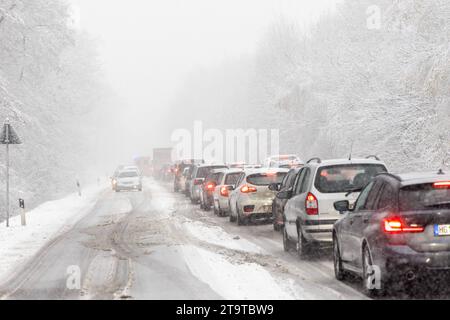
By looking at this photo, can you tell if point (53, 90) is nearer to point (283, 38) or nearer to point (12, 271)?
point (283, 38)

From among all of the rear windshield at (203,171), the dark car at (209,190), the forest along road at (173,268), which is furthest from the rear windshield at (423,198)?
the rear windshield at (203,171)

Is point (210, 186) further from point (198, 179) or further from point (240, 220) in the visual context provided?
point (240, 220)

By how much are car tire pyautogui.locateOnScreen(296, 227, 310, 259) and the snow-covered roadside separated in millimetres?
4980

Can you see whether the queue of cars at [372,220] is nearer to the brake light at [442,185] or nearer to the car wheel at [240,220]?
the brake light at [442,185]

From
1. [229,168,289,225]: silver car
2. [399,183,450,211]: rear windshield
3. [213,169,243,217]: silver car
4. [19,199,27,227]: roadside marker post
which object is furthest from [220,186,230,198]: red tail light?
[399,183,450,211]: rear windshield

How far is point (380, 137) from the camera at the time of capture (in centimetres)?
3775

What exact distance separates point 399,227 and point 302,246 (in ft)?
16.5

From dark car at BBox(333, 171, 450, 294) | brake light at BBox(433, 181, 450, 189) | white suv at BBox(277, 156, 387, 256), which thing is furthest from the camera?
white suv at BBox(277, 156, 387, 256)

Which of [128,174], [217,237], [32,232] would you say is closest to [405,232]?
[217,237]

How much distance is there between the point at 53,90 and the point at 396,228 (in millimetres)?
43063

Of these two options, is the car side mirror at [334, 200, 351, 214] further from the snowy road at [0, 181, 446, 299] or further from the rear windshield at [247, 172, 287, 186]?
the rear windshield at [247, 172, 287, 186]

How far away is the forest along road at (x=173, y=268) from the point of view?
430 inches

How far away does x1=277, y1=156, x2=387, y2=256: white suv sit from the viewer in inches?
571

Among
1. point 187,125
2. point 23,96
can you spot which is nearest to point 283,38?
point 23,96
